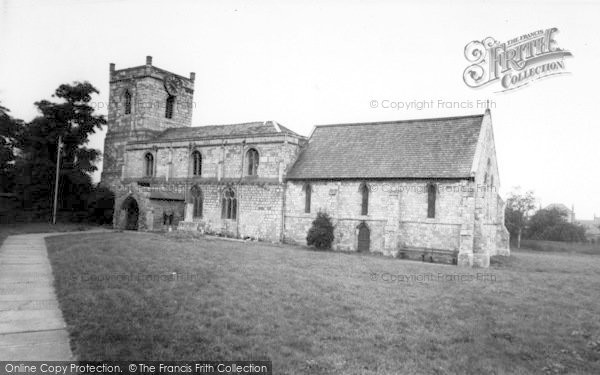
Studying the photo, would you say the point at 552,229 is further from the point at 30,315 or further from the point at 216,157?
the point at 30,315

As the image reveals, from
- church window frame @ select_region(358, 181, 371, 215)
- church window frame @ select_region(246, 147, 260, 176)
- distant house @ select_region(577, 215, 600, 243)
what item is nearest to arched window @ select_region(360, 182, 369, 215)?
church window frame @ select_region(358, 181, 371, 215)

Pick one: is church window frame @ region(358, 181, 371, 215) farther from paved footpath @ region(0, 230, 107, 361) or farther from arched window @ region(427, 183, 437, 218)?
paved footpath @ region(0, 230, 107, 361)

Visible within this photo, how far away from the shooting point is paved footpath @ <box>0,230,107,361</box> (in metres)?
7.54

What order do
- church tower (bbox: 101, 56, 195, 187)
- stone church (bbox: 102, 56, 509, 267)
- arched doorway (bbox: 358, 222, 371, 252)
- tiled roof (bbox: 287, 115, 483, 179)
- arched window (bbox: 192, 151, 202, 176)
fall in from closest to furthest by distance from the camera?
stone church (bbox: 102, 56, 509, 267) < tiled roof (bbox: 287, 115, 483, 179) < arched doorway (bbox: 358, 222, 371, 252) < arched window (bbox: 192, 151, 202, 176) < church tower (bbox: 101, 56, 195, 187)

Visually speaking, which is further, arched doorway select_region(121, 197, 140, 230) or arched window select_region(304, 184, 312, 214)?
arched doorway select_region(121, 197, 140, 230)

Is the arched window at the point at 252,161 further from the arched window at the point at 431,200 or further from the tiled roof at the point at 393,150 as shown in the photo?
the arched window at the point at 431,200

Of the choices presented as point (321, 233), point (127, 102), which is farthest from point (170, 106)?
point (321, 233)

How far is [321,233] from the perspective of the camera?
26734 mm

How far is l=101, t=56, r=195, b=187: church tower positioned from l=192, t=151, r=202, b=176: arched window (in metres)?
8.70

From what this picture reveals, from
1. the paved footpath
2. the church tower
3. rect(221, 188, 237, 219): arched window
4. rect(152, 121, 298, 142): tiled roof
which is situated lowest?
the paved footpath

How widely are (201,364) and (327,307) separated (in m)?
4.68

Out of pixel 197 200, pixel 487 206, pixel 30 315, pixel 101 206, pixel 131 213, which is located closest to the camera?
pixel 30 315

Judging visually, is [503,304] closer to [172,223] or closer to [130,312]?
[130,312]

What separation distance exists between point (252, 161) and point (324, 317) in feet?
76.5
